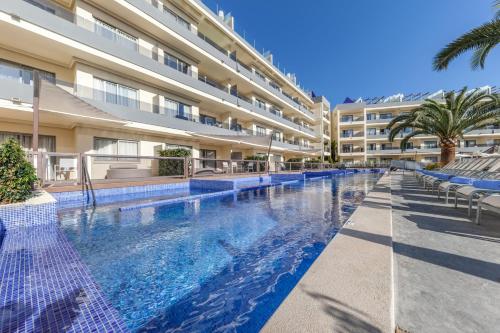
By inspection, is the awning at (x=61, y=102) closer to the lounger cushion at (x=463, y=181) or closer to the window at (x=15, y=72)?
the window at (x=15, y=72)

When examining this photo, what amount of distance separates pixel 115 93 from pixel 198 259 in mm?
13979

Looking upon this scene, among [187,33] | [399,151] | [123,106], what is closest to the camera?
[123,106]

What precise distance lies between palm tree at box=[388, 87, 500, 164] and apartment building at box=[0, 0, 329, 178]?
10.7 metres

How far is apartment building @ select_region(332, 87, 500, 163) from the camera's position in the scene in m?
40.5

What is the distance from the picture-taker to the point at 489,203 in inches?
160

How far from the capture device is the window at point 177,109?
53.8 ft

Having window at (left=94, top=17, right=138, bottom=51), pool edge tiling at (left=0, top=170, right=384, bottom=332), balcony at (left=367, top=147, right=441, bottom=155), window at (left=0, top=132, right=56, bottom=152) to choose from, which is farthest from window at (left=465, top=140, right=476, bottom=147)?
window at (left=0, top=132, right=56, bottom=152)

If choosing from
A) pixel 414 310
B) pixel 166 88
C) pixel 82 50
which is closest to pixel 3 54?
pixel 82 50

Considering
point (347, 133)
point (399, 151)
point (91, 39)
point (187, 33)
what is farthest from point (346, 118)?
point (91, 39)

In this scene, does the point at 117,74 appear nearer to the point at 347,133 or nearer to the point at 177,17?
the point at 177,17

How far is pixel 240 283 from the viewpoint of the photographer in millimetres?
2760

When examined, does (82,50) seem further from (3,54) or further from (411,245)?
(411,245)

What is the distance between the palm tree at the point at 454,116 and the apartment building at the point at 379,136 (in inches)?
1189

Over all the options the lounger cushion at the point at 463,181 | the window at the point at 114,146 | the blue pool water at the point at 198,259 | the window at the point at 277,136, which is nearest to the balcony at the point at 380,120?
the window at the point at 277,136
